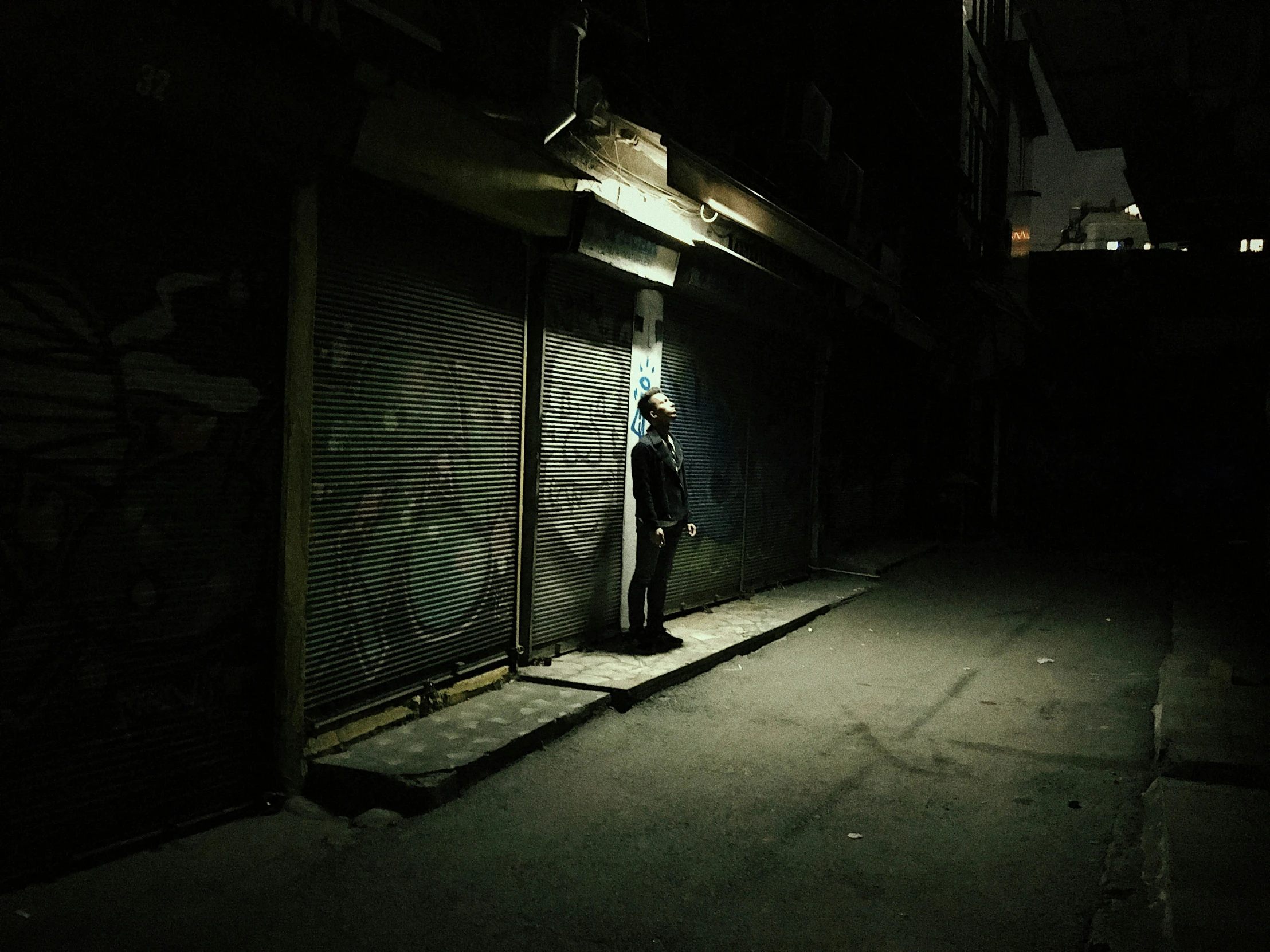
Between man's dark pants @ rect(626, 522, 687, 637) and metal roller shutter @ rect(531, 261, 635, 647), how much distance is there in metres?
0.34

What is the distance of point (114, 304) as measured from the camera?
4.33m

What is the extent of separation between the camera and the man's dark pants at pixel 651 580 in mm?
8695

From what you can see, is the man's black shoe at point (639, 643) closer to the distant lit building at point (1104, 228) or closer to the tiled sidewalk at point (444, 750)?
the tiled sidewalk at point (444, 750)

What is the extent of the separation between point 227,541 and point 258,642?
0.58m

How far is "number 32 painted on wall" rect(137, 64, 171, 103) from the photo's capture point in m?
4.14

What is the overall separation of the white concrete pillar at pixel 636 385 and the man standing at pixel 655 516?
20cm

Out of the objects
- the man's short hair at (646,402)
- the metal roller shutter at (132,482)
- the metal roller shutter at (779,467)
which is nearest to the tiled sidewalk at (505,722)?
the metal roller shutter at (132,482)

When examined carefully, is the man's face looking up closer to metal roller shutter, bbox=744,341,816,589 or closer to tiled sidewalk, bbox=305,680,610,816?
tiled sidewalk, bbox=305,680,610,816

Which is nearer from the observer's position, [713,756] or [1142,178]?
[713,756]

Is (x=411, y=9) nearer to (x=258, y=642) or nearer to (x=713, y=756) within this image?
(x=258, y=642)

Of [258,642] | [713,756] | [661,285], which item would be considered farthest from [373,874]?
[661,285]

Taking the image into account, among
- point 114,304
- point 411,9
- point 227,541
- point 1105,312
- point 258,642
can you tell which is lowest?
point 258,642

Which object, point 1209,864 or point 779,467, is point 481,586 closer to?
point 1209,864

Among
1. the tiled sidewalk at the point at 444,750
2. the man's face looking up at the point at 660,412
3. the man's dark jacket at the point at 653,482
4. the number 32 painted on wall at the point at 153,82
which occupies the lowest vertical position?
the tiled sidewalk at the point at 444,750
